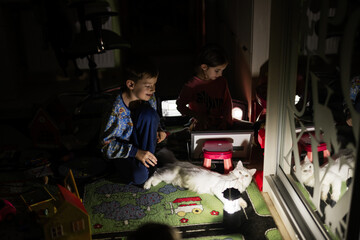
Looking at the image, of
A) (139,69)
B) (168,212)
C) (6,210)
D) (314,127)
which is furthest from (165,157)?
(314,127)

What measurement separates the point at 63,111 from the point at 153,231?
156 cm

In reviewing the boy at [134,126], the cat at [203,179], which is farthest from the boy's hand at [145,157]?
the cat at [203,179]

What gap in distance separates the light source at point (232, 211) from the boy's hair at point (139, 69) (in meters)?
0.61

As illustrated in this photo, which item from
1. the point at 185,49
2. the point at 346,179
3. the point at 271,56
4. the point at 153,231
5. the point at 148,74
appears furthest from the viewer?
the point at 185,49

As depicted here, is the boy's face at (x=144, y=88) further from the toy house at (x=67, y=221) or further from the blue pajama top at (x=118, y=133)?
the toy house at (x=67, y=221)

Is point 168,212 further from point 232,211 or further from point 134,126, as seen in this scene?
point 134,126

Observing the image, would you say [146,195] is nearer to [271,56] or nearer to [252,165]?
[252,165]

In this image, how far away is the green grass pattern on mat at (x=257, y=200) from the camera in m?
1.56

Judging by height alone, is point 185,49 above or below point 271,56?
below

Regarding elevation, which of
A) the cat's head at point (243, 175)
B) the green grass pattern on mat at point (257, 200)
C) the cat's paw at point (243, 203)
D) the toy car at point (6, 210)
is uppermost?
the cat's head at point (243, 175)

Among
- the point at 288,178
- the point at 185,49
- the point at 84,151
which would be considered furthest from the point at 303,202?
the point at 185,49

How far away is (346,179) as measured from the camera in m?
1.27

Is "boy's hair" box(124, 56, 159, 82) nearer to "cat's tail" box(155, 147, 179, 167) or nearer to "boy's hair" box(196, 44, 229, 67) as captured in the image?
"boy's hair" box(196, 44, 229, 67)

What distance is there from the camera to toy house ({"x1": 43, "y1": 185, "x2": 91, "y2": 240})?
124cm
